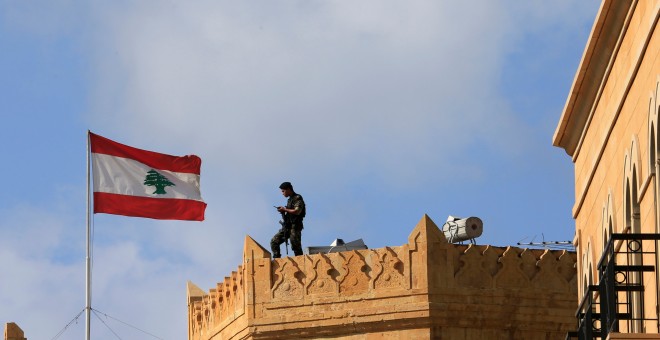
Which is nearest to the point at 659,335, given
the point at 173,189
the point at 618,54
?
the point at 618,54

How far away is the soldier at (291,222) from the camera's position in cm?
2856

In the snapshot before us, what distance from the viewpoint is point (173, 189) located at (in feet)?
94.5

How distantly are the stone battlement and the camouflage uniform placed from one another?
38cm

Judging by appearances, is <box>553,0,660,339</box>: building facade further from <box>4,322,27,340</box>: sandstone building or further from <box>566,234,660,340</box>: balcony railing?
<box>4,322,27,340</box>: sandstone building

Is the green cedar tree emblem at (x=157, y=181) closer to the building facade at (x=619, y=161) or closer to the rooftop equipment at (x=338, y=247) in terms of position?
the rooftop equipment at (x=338, y=247)

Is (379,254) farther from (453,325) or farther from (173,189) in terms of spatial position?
(173,189)

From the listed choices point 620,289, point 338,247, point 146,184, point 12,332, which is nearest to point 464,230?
point 338,247

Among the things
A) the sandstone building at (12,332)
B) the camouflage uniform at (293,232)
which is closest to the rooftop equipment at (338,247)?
the camouflage uniform at (293,232)

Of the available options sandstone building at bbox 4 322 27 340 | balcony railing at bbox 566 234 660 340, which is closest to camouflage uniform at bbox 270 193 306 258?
sandstone building at bbox 4 322 27 340

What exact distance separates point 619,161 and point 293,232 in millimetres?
10663

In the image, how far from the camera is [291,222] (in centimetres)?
2880

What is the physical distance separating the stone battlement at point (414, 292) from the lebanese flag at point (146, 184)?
1.13 meters

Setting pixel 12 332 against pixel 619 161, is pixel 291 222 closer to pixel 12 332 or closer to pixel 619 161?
pixel 12 332

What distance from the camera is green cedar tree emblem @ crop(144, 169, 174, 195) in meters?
28.8
